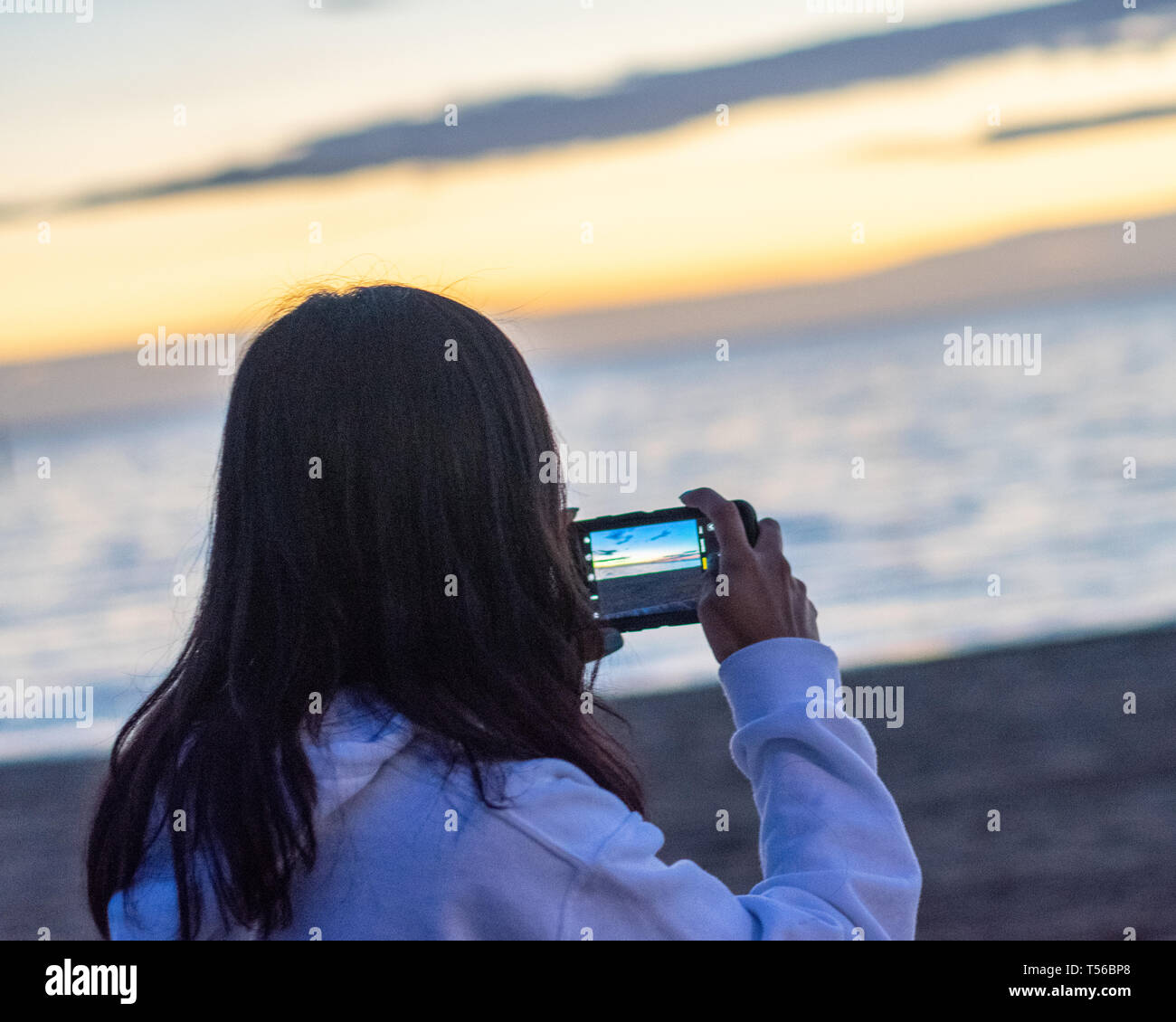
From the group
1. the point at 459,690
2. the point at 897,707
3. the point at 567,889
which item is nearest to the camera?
the point at 567,889

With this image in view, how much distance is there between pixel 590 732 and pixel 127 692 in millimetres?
9872

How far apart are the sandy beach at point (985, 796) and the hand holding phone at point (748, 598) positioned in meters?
3.27

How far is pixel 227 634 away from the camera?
1.32 metres

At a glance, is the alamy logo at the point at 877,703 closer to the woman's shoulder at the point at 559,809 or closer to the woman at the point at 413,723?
the woman at the point at 413,723

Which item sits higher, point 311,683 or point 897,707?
point 311,683

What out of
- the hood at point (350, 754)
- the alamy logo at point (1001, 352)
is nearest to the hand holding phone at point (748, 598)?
the hood at point (350, 754)

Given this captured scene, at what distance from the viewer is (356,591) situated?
4.19 feet

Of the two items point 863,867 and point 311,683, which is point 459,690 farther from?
point 863,867
